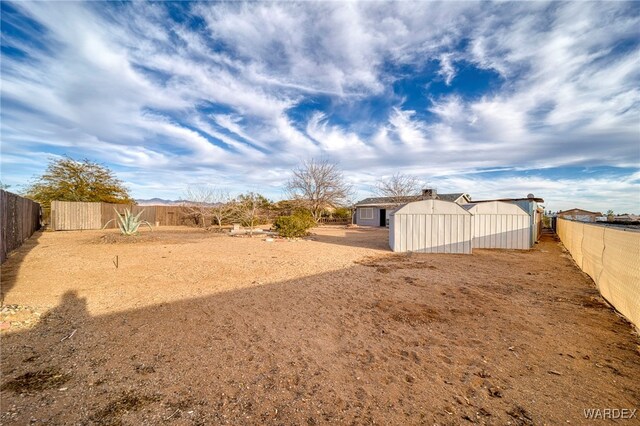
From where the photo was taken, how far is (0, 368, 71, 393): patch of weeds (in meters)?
2.45

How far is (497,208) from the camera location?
40.9 feet

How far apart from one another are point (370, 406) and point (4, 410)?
2.91 m

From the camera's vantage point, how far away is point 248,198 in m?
22.9

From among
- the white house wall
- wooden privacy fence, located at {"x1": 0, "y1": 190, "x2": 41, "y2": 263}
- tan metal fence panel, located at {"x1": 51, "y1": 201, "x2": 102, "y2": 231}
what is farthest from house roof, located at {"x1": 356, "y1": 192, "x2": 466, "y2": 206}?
wooden privacy fence, located at {"x1": 0, "y1": 190, "x2": 41, "y2": 263}

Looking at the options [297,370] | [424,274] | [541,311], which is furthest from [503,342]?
[424,274]

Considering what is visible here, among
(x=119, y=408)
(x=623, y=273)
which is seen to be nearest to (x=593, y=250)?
(x=623, y=273)

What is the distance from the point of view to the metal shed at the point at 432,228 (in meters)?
10.9

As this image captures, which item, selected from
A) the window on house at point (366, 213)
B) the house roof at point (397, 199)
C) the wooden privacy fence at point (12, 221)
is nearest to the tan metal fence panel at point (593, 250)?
the wooden privacy fence at point (12, 221)

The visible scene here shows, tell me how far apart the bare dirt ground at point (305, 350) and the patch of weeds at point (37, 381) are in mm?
17

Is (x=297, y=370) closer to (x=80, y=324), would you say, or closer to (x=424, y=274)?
(x=80, y=324)

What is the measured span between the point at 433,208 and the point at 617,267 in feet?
20.6

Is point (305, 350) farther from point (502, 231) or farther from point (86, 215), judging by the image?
point (86, 215)

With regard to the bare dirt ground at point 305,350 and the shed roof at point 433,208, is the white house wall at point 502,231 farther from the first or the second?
the bare dirt ground at point 305,350

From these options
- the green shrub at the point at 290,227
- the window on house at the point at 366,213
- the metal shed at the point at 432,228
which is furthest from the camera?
the window on house at the point at 366,213
